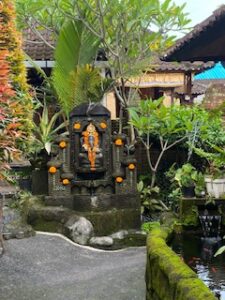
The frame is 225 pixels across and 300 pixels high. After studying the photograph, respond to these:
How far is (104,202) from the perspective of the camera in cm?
977

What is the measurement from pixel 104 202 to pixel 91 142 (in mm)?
1118

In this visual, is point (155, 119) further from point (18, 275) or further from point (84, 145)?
point (18, 275)

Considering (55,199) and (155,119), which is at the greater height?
(155,119)

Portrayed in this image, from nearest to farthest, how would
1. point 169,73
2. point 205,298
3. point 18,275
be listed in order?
point 205,298, point 18,275, point 169,73

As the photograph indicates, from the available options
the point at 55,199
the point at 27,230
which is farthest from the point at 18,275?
the point at 55,199

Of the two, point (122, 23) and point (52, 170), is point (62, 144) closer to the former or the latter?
point (52, 170)

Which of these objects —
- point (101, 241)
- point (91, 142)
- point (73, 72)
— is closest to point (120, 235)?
point (101, 241)

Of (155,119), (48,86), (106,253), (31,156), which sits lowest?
→ (106,253)

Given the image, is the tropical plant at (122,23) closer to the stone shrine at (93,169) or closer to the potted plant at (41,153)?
the potted plant at (41,153)

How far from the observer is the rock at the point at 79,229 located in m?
8.99

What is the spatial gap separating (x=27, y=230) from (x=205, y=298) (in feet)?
17.6

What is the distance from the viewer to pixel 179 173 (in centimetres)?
1062

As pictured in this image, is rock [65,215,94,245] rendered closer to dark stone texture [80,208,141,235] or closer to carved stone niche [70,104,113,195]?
dark stone texture [80,208,141,235]

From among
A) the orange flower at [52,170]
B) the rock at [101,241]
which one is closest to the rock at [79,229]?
the rock at [101,241]
